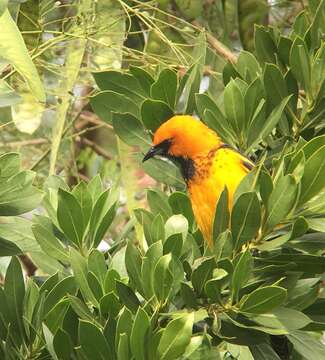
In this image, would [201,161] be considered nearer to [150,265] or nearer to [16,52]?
[16,52]

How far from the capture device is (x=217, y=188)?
297 centimetres

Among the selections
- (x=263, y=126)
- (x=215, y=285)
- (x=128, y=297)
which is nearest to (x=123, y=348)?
(x=128, y=297)

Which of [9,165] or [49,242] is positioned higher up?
[9,165]

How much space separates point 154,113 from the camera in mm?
2455

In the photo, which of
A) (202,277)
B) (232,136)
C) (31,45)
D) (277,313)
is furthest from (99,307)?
(31,45)

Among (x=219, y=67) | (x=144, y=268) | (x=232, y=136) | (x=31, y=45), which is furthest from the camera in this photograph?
(x=219, y=67)

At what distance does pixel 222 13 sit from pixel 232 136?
160 centimetres

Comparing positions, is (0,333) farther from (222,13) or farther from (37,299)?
(222,13)

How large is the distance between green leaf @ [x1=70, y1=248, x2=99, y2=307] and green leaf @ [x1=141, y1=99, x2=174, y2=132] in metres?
0.54

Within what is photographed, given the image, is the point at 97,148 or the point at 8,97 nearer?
the point at 8,97

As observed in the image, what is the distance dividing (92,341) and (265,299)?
0.34 m

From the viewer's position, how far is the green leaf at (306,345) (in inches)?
80.4

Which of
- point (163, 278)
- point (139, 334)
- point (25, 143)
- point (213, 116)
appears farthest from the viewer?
point (25, 143)

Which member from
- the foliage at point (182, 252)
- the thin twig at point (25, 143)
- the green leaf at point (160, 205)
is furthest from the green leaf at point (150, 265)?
the thin twig at point (25, 143)
